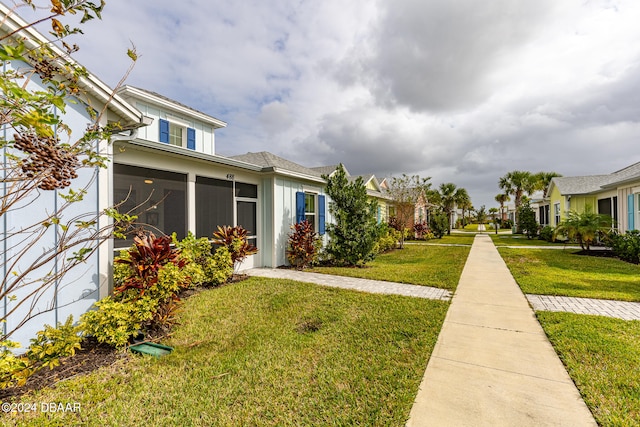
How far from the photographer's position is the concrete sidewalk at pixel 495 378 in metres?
2.52

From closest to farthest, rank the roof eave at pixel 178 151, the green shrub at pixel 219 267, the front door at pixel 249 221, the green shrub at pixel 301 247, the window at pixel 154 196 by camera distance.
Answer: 1. the roof eave at pixel 178 151
2. the window at pixel 154 196
3. the green shrub at pixel 219 267
4. the front door at pixel 249 221
5. the green shrub at pixel 301 247

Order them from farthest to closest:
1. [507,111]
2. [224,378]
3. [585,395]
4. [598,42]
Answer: [507,111]
[598,42]
[224,378]
[585,395]

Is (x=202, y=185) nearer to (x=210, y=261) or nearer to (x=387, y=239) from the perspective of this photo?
(x=210, y=261)

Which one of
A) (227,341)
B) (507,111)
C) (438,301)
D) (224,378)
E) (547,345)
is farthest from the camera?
(507,111)

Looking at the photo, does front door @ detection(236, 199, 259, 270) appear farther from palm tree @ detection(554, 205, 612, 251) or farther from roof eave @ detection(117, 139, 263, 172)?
palm tree @ detection(554, 205, 612, 251)

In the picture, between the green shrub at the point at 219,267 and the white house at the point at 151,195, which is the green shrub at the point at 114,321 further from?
the green shrub at the point at 219,267

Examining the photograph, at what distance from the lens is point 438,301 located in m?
6.02

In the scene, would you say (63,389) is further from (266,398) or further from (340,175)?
(340,175)

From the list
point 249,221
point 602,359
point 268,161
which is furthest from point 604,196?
point 249,221

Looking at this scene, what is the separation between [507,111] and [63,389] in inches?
659

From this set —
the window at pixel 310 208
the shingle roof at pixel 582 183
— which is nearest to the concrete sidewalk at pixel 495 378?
the window at pixel 310 208

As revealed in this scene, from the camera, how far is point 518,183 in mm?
32250

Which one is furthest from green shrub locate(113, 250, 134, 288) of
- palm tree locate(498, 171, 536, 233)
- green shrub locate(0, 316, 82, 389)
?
palm tree locate(498, 171, 536, 233)

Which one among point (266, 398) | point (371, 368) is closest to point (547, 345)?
point (371, 368)
